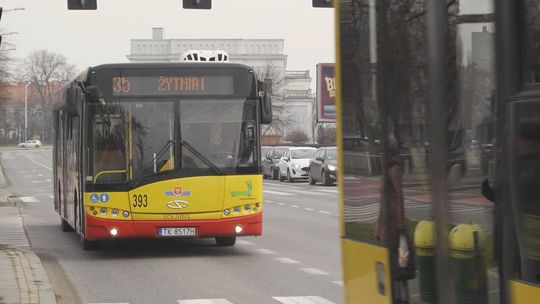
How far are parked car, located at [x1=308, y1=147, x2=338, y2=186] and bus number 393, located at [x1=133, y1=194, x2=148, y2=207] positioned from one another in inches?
1094

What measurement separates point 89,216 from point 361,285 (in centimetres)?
1017

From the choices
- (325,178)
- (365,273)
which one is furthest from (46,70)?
(365,273)

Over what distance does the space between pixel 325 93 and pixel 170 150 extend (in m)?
38.4

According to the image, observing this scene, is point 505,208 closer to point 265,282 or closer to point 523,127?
point 523,127

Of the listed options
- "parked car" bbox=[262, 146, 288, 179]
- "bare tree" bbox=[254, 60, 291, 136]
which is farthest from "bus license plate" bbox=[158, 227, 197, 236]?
"bare tree" bbox=[254, 60, 291, 136]

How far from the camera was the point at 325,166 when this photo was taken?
142 feet

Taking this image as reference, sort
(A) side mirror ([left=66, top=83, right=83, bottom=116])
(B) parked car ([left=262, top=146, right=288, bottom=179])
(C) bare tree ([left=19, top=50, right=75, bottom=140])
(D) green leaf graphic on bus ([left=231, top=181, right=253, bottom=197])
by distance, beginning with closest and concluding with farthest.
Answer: (D) green leaf graphic on bus ([left=231, top=181, right=253, bottom=197]), (A) side mirror ([left=66, top=83, right=83, bottom=116]), (B) parked car ([left=262, top=146, right=288, bottom=179]), (C) bare tree ([left=19, top=50, right=75, bottom=140])

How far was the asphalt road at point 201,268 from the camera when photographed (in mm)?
11438

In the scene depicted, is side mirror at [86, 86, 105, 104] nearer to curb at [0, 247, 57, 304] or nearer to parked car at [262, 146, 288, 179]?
curb at [0, 247, 57, 304]

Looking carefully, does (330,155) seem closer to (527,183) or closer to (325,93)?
(325,93)

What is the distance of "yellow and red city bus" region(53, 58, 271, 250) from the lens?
14.8 m

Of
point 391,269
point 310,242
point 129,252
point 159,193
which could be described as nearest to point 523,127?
Answer: point 391,269

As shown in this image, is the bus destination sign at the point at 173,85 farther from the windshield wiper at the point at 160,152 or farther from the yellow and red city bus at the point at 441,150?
the yellow and red city bus at the point at 441,150

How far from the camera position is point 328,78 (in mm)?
52594
